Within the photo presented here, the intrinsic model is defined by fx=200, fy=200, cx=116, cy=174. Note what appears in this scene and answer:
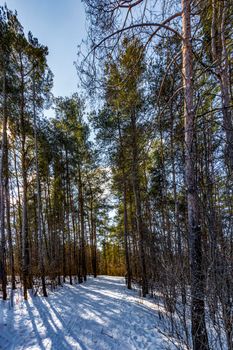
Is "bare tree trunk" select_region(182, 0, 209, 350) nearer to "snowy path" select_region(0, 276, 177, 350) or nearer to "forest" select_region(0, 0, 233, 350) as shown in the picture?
"forest" select_region(0, 0, 233, 350)

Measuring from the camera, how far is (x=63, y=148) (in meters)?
10.9

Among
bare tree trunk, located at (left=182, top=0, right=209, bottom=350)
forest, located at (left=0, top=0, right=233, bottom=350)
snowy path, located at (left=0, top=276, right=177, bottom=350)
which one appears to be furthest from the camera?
snowy path, located at (left=0, top=276, right=177, bottom=350)

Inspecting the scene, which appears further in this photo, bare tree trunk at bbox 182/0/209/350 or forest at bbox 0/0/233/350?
bare tree trunk at bbox 182/0/209/350

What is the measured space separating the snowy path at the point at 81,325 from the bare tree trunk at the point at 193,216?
44.4 inches

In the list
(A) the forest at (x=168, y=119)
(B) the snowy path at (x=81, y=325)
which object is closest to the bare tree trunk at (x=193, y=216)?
(A) the forest at (x=168, y=119)

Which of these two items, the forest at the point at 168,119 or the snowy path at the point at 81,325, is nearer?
the forest at the point at 168,119

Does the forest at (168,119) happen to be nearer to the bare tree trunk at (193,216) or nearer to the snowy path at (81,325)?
the bare tree trunk at (193,216)

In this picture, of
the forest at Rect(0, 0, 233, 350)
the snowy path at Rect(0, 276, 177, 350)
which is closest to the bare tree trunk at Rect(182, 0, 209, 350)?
the forest at Rect(0, 0, 233, 350)

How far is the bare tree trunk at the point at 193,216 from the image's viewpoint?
197 centimetres

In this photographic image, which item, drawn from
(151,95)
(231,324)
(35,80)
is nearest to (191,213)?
(231,324)

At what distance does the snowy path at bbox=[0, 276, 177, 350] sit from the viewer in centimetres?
359

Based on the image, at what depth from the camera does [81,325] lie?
4406mm

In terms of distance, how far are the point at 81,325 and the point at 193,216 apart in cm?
383

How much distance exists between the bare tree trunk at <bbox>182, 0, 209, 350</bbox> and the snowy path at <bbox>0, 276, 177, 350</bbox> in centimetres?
113
